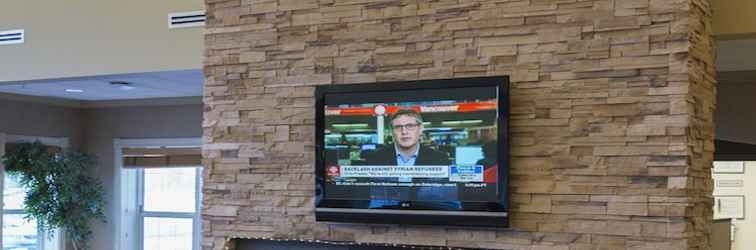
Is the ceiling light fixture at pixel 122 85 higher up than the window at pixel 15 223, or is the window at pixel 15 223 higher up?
the ceiling light fixture at pixel 122 85

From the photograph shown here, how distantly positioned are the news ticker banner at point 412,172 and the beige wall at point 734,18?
5.04 feet

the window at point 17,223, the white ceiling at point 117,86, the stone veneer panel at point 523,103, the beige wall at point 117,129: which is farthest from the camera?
the beige wall at point 117,129

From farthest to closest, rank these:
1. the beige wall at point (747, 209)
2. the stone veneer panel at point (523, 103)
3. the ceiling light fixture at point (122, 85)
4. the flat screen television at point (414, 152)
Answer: the beige wall at point (747, 209) → the ceiling light fixture at point (122, 85) → the flat screen television at point (414, 152) → the stone veneer panel at point (523, 103)

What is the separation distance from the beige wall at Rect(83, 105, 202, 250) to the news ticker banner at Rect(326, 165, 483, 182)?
15.6 ft

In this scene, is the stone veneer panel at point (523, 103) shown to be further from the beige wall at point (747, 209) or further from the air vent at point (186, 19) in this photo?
the beige wall at point (747, 209)

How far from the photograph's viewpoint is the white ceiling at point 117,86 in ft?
21.4

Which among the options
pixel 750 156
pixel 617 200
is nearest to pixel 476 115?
pixel 617 200

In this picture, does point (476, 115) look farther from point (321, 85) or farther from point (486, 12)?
point (321, 85)

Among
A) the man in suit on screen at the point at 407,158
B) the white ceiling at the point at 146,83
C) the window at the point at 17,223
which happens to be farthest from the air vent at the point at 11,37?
the man in suit on screen at the point at 407,158

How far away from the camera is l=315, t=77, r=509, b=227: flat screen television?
4.10m

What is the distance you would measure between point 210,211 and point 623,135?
7.77 feet

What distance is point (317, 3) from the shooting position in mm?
4625

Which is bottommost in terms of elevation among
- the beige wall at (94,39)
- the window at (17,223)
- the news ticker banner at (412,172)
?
the window at (17,223)

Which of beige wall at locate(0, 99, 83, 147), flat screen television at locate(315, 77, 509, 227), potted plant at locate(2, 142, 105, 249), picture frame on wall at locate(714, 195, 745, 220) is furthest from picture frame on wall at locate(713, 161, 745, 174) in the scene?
beige wall at locate(0, 99, 83, 147)
